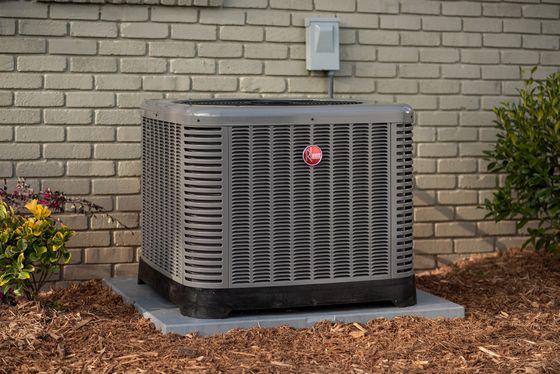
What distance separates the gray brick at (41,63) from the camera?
5.62 meters

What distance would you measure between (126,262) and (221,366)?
6.08 feet

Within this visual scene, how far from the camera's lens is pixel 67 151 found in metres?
5.72

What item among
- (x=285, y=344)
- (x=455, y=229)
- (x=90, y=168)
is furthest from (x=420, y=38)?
(x=285, y=344)

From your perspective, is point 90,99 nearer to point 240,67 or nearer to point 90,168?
point 90,168

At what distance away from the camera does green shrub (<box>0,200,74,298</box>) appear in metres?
4.80

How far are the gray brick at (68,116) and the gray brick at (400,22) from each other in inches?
68.5

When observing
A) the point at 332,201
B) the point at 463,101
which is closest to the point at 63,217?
the point at 332,201

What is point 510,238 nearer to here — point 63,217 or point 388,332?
point 388,332

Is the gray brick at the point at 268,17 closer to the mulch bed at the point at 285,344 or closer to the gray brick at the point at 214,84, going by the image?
the gray brick at the point at 214,84

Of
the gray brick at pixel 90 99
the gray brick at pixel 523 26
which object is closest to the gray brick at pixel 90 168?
the gray brick at pixel 90 99

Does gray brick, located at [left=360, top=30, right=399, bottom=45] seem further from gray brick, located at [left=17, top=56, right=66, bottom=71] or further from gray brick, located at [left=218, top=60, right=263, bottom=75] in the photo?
A: gray brick, located at [left=17, top=56, right=66, bottom=71]

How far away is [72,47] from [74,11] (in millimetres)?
189

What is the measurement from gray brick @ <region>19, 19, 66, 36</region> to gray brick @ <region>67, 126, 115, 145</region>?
51cm

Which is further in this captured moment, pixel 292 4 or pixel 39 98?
pixel 292 4
